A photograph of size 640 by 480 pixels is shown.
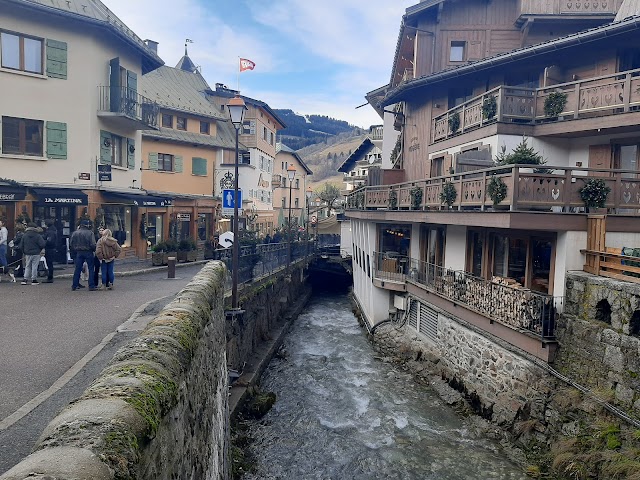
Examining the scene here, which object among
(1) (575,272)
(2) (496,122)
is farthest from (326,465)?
(2) (496,122)

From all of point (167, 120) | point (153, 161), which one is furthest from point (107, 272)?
point (167, 120)

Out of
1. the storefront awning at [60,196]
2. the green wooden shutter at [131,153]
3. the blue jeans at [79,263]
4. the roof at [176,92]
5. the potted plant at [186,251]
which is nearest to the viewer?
the blue jeans at [79,263]

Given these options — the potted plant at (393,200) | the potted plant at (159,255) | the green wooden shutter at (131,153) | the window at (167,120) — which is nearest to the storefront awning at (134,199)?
the green wooden shutter at (131,153)

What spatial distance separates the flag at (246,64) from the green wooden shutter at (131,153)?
32.3ft

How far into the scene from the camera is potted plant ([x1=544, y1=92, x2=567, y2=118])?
13930 millimetres

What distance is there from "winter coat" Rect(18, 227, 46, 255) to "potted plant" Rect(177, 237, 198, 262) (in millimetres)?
8758

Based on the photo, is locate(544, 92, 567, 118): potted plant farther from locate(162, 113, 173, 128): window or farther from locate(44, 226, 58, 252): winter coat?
locate(162, 113, 173, 128): window

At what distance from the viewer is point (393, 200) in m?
19.1

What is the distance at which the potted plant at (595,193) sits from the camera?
11.0m

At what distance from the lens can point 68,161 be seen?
19562 mm

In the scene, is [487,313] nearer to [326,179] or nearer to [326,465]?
[326,465]

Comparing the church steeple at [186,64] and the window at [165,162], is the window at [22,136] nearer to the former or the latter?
the window at [165,162]

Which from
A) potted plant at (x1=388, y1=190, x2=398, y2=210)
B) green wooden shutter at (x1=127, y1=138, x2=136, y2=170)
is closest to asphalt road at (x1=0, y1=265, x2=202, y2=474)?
potted plant at (x1=388, y1=190, x2=398, y2=210)

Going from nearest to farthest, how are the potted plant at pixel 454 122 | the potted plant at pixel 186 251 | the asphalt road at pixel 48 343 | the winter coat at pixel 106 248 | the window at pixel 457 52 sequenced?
the asphalt road at pixel 48 343
the winter coat at pixel 106 248
the potted plant at pixel 454 122
the window at pixel 457 52
the potted plant at pixel 186 251
